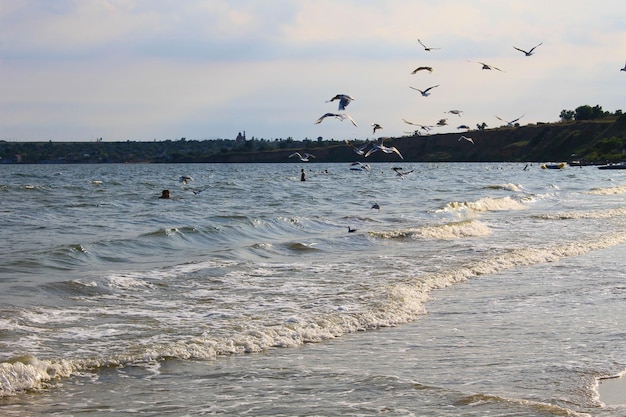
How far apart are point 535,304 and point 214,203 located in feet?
91.7

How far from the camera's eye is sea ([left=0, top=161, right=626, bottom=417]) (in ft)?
27.0

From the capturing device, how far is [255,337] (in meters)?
10.7

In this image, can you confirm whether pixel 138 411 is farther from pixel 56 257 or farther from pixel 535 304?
pixel 56 257

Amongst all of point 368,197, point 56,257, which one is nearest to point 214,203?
point 368,197

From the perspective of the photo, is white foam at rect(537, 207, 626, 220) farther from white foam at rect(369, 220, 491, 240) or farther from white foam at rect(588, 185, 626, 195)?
white foam at rect(588, 185, 626, 195)

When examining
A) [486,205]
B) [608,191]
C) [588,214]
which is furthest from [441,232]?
[608,191]

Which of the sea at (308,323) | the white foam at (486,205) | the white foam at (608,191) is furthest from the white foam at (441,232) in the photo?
the white foam at (608,191)

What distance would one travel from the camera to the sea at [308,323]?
8.24m

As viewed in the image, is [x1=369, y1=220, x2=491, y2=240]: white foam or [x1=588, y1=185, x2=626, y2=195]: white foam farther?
[x1=588, y1=185, x2=626, y2=195]: white foam

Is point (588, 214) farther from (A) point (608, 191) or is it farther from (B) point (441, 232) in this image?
(A) point (608, 191)

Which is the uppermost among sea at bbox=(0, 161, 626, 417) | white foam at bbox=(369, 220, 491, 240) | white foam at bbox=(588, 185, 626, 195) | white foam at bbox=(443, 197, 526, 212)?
white foam at bbox=(588, 185, 626, 195)

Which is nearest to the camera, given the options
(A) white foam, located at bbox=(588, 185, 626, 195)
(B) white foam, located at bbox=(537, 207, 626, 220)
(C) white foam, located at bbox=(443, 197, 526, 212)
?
(B) white foam, located at bbox=(537, 207, 626, 220)

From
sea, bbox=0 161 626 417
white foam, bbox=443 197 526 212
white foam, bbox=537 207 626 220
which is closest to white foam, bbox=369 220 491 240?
sea, bbox=0 161 626 417

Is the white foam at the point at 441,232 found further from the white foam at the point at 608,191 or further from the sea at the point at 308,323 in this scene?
the white foam at the point at 608,191
